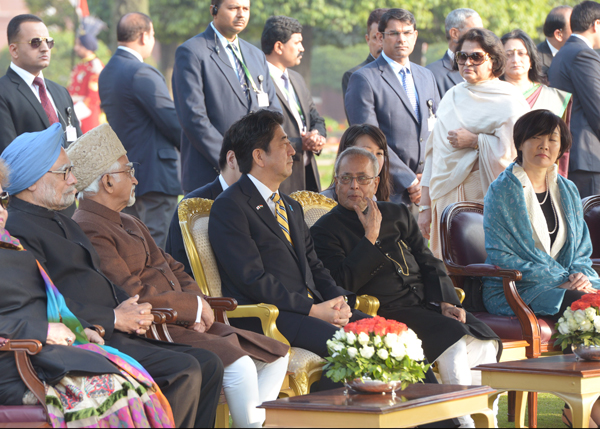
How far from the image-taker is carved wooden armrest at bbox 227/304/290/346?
381 centimetres

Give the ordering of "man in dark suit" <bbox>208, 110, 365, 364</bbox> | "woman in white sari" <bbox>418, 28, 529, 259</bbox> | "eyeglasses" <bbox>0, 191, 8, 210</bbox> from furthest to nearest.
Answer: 1. "woman in white sari" <bbox>418, 28, 529, 259</bbox>
2. "man in dark suit" <bbox>208, 110, 365, 364</bbox>
3. "eyeglasses" <bbox>0, 191, 8, 210</bbox>

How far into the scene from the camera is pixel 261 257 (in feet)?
13.4

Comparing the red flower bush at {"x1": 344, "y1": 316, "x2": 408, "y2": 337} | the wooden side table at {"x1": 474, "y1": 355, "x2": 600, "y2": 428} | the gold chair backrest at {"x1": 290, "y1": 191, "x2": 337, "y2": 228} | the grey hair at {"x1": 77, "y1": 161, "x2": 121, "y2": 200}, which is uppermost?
the grey hair at {"x1": 77, "y1": 161, "x2": 121, "y2": 200}

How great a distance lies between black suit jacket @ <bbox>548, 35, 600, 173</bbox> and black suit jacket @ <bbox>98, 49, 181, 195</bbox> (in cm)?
323

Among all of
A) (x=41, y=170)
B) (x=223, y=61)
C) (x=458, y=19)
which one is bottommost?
(x=41, y=170)

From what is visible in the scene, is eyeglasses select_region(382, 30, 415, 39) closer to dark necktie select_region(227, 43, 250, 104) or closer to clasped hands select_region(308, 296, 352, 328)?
dark necktie select_region(227, 43, 250, 104)

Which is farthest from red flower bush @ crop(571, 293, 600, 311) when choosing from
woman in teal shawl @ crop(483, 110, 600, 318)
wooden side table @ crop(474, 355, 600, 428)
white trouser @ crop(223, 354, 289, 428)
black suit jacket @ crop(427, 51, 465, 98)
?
black suit jacket @ crop(427, 51, 465, 98)

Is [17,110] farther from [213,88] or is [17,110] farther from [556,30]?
[556,30]

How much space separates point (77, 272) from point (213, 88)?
2.54 m

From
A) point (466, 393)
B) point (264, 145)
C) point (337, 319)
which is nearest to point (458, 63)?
point (264, 145)

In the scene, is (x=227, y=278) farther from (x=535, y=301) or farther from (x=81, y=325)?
(x=535, y=301)

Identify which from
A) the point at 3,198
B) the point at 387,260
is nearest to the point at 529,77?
the point at 387,260

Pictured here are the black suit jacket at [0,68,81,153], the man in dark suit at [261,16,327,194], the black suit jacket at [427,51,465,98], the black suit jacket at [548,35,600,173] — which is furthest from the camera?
the black suit jacket at [427,51,465,98]

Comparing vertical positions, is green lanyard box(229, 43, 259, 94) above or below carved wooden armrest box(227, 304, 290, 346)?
above
